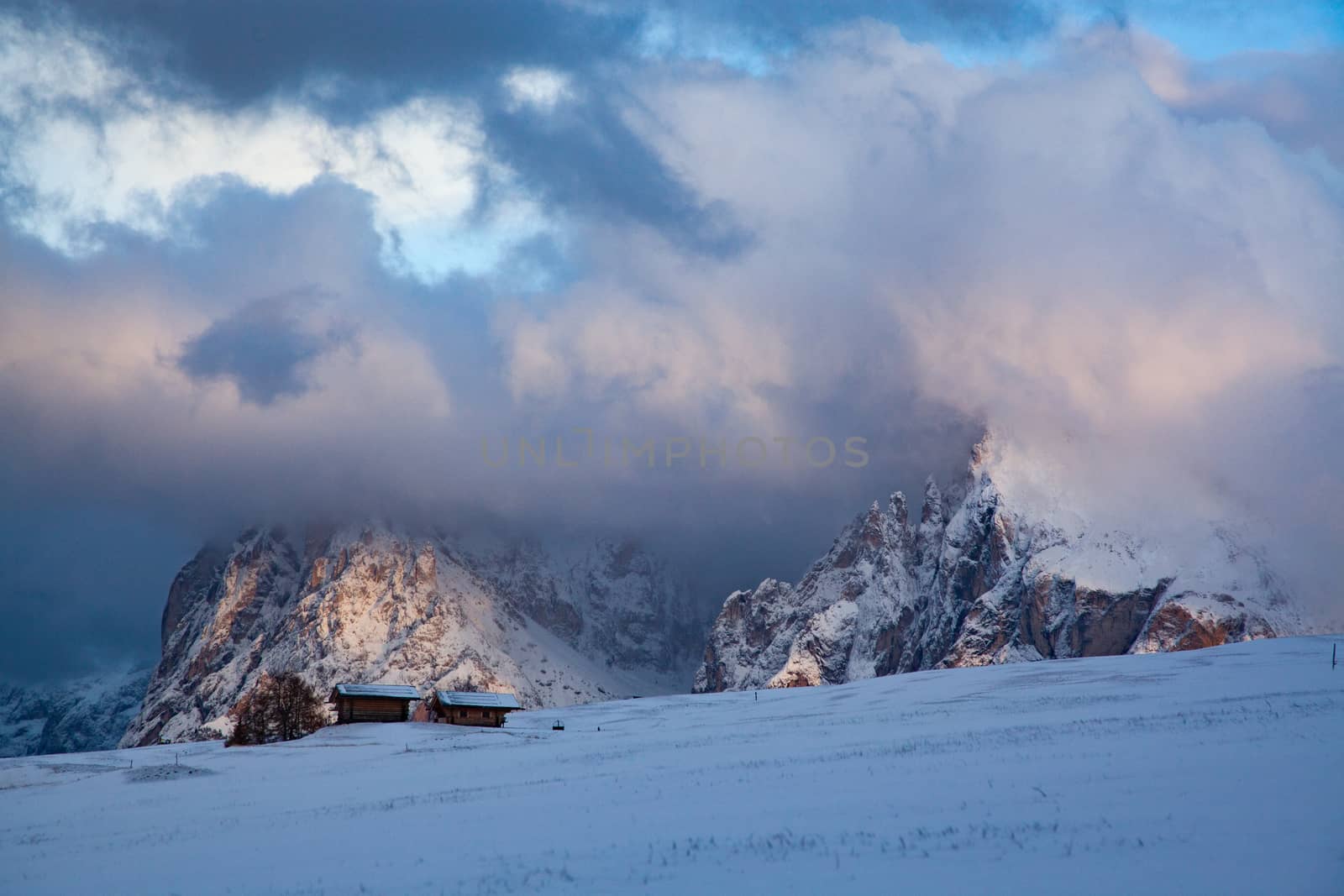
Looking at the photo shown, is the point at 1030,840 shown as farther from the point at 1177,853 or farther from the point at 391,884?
the point at 391,884

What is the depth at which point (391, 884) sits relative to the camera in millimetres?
30219

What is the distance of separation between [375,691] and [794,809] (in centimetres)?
7467

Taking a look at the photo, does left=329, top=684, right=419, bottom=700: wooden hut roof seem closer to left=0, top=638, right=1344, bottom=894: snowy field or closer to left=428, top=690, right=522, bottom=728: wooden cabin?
left=428, top=690, right=522, bottom=728: wooden cabin

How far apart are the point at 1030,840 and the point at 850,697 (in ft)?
206

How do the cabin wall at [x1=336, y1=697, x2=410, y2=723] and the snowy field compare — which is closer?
the snowy field

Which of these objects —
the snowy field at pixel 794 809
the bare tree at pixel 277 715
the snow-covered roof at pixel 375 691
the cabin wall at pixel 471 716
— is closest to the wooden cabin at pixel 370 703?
the snow-covered roof at pixel 375 691

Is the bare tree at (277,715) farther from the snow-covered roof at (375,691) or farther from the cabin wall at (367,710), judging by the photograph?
the snow-covered roof at (375,691)

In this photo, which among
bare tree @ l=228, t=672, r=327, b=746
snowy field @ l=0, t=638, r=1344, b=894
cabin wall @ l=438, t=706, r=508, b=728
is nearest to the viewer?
snowy field @ l=0, t=638, r=1344, b=894

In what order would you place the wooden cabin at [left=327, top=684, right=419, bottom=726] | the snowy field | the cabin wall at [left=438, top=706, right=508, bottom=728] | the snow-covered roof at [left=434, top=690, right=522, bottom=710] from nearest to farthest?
the snowy field < the cabin wall at [left=438, top=706, right=508, bottom=728] < the snow-covered roof at [left=434, top=690, right=522, bottom=710] < the wooden cabin at [left=327, top=684, right=419, bottom=726]

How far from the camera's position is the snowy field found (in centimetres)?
2653

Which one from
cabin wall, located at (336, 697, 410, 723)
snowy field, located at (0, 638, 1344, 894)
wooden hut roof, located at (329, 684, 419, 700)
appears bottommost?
snowy field, located at (0, 638, 1344, 894)

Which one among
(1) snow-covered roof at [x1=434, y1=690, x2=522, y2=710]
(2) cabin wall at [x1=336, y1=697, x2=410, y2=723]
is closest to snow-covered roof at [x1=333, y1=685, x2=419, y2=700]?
(2) cabin wall at [x1=336, y1=697, x2=410, y2=723]

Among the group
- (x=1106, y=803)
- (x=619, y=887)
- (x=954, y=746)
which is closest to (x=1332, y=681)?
(x=954, y=746)

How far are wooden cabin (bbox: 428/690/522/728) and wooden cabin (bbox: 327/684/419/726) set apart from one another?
2613mm
